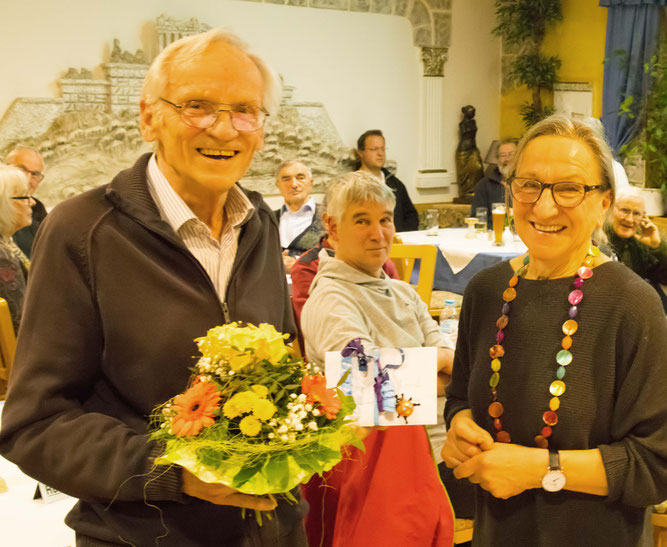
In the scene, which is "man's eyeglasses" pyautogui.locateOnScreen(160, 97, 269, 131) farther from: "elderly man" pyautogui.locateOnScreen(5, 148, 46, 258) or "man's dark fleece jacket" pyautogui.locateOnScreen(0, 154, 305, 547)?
"elderly man" pyautogui.locateOnScreen(5, 148, 46, 258)

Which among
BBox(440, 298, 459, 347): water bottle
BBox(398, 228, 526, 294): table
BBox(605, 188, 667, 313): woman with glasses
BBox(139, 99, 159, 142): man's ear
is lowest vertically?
BBox(398, 228, 526, 294): table

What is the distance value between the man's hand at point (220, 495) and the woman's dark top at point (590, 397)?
0.54m

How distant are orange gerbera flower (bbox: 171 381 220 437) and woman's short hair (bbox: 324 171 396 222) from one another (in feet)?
4.45

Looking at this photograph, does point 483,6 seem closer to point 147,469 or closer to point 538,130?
point 538,130

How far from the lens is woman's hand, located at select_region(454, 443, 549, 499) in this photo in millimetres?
1366

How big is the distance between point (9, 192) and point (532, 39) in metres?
7.00

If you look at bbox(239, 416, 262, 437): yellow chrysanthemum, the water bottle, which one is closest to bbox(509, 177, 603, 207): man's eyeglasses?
bbox(239, 416, 262, 437): yellow chrysanthemum

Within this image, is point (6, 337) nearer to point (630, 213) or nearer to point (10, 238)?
point (10, 238)

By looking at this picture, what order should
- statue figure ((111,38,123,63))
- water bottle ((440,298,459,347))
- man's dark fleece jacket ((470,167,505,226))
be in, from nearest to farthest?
1. water bottle ((440,298,459,347))
2. statue figure ((111,38,123,63))
3. man's dark fleece jacket ((470,167,505,226))

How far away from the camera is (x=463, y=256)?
4.93 metres

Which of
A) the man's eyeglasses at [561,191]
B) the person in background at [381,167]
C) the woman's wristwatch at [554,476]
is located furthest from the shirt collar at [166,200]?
the person in background at [381,167]

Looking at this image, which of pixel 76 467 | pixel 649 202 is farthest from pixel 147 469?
pixel 649 202

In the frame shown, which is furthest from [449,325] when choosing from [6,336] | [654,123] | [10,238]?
[654,123]

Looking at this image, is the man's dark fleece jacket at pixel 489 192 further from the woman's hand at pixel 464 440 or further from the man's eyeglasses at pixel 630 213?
the woman's hand at pixel 464 440
